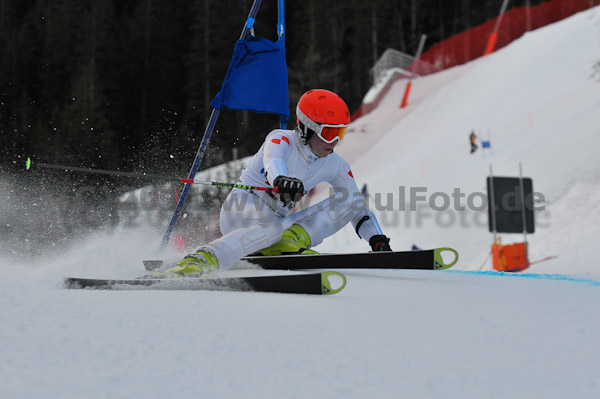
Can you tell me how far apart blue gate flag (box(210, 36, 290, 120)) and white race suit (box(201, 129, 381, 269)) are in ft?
2.96

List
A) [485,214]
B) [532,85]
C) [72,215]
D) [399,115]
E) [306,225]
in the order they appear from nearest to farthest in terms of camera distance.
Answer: [306,225]
[72,215]
[485,214]
[532,85]
[399,115]

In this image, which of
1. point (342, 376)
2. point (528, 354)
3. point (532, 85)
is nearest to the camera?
point (342, 376)

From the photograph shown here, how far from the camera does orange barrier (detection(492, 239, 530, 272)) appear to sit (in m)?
9.21

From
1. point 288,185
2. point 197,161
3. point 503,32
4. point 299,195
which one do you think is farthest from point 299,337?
point 503,32

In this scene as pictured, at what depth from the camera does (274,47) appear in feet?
16.5

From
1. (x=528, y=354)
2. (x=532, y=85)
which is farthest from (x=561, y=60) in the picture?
(x=528, y=354)

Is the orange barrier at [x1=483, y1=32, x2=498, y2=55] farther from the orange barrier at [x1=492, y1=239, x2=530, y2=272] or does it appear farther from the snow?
the snow

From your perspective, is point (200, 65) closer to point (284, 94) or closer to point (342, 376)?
point (284, 94)

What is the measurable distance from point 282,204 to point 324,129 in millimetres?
641

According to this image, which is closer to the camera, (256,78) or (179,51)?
(256,78)

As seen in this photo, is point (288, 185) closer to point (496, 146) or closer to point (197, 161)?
point (197, 161)

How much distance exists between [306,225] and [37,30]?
4589cm

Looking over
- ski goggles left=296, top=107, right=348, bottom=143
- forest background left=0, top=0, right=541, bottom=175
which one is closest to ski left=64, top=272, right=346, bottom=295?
ski goggles left=296, top=107, right=348, bottom=143

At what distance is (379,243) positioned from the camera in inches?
161
